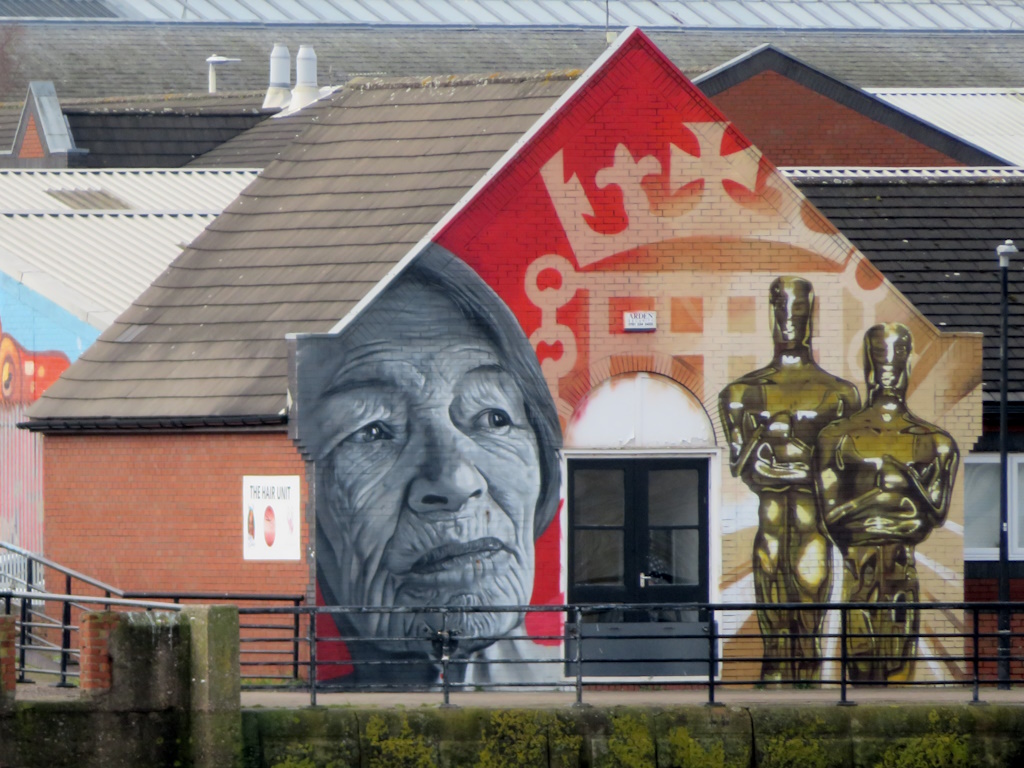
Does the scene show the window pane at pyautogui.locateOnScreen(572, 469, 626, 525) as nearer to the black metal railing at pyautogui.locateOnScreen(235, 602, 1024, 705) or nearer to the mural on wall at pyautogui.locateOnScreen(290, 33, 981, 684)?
the mural on wall at pyautogui.locateOnScreen(290, 33, 981, 684)

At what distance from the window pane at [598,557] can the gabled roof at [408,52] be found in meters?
35.9

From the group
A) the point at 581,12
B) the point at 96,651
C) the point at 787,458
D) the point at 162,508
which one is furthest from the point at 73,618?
the point at 581,12

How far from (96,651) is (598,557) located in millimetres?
5663

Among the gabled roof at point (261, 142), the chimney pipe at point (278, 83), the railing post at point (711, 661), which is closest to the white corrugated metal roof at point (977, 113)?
the gabled roof at point (261, 142)

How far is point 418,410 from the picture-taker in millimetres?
20234

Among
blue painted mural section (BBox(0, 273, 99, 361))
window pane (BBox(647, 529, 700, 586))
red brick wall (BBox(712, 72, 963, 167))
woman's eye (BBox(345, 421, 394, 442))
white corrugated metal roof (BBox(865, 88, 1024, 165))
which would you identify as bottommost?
window pane (BBox(647, 529, 700, 586))

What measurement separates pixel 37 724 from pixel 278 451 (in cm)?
435

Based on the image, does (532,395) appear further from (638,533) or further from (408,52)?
(408,52)

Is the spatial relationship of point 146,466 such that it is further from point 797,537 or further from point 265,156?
point 265,156

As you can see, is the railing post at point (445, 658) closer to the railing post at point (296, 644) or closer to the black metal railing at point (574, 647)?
the black metal railing at point (574, 647)

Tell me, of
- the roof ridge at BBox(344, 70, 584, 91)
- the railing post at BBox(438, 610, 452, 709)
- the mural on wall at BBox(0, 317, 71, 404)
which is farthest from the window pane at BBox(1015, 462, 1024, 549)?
the mural on wall at BBox(0, 317, 71, 404)

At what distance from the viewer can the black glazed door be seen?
20.8 meters

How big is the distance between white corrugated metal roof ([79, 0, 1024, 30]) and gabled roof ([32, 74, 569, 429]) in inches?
1740

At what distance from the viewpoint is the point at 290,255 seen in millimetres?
21844
